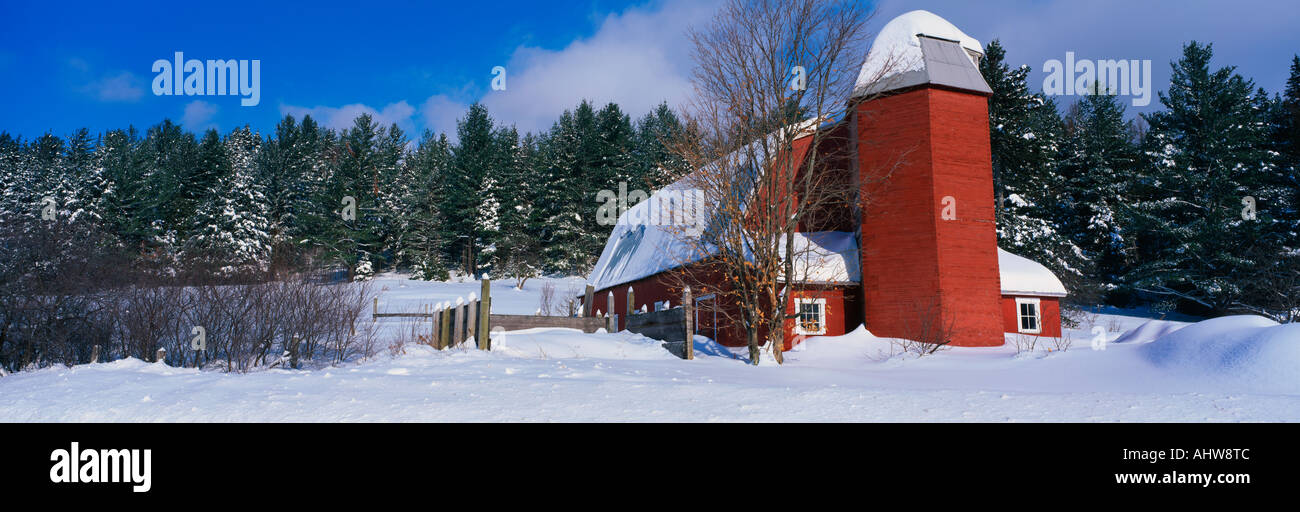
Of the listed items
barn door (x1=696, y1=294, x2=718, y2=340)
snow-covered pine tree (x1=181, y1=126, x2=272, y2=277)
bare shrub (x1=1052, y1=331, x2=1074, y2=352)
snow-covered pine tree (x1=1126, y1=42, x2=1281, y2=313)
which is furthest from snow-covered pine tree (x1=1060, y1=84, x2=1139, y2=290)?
snow-covered pine tree (x1=181, y1=126, x2=272, y2=277)

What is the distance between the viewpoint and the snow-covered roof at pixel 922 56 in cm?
1794

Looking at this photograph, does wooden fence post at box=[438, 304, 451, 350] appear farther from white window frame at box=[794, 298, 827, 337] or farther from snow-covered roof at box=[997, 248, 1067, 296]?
snow-covered roof at box=[997, 248, 1067, 296]

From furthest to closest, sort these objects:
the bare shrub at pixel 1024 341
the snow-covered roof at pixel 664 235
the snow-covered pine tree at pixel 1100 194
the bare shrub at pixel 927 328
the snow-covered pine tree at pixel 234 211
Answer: the snow-covered pine tree at pixel 234 211 → the snow-covered pine tree at pixel 1100 194 → the bare shrub at pixel 1024 341 → the bare shrub at pixel 927 328 → the snow-covered roof at pixel 664 235

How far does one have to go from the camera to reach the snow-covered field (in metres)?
5.49

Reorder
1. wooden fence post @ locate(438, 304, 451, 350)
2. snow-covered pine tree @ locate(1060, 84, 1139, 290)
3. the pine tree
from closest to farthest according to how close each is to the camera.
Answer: wooden fence post @ locate(438, 304, 451, 350)
the pine tree
snow-covered pine tree @ locate(1060, 84, 1139, 290)

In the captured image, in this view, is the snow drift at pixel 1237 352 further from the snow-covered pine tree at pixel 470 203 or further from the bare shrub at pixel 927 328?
the snow-covered pine tree at pixel 470 203

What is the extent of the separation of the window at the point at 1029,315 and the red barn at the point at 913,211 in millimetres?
3231

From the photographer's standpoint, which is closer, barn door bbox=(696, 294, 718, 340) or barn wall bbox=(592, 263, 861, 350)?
barn wall bbox=(592, 263, 861, 350)

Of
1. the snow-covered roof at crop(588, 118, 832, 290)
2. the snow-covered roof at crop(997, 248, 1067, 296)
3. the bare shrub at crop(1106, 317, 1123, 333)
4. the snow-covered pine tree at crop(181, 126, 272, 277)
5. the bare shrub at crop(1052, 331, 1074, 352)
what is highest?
the snow-covered pine tree at crop(181, 126, 272, 277)

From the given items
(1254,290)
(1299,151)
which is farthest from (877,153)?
(1299,151)

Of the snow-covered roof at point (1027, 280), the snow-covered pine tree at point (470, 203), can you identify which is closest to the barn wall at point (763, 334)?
the snow-covered roof at point (1027, 280)

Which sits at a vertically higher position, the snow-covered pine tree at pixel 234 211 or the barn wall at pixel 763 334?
the snow-covered pine tree at pixel 234 211

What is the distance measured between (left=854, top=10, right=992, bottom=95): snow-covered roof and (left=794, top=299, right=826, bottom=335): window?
213 inches

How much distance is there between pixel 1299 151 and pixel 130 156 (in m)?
71.5
